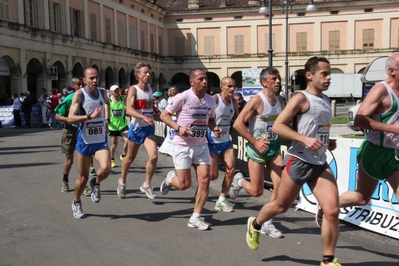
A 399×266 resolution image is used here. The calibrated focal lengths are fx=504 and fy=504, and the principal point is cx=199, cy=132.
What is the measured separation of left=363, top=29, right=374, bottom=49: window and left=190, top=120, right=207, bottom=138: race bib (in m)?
55.7

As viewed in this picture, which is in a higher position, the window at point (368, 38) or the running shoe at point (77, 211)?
the window at point (368, 38)

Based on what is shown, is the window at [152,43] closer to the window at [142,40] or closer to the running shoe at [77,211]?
the window at [142,40]

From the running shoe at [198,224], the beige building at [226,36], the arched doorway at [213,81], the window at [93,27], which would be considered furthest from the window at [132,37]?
the running shoe at [198,224]

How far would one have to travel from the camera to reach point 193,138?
671 cm

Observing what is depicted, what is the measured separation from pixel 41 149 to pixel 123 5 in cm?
3592

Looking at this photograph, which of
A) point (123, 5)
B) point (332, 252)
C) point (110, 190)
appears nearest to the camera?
point (332, 252)

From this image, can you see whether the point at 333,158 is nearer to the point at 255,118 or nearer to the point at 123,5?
the point at 255,118

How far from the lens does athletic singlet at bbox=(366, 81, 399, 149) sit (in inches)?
200

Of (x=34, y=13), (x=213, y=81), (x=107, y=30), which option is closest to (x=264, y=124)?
(x=34, y=13)

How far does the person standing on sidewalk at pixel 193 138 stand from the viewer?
663 cm

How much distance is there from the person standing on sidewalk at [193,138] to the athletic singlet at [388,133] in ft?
7.31

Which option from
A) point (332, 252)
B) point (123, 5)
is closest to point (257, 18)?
point (123, 5)

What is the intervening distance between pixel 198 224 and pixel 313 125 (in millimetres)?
2414

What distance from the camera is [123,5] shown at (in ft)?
164
